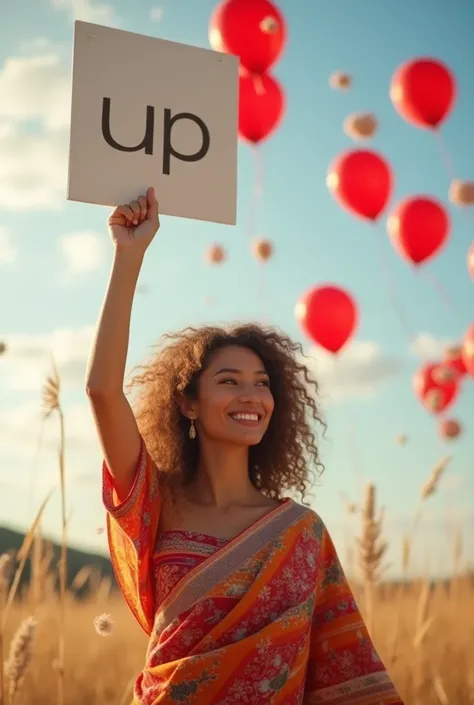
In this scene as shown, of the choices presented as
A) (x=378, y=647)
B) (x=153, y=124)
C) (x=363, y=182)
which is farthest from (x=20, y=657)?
(x=363, y=182)

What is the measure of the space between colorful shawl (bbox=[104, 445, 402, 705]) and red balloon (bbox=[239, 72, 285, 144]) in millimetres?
2697

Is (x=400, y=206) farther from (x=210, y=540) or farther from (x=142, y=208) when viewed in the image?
(x=210, y=540)

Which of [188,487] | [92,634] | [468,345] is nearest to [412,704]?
[92,634]

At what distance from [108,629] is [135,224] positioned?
0.98 metres

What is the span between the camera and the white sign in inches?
72.0

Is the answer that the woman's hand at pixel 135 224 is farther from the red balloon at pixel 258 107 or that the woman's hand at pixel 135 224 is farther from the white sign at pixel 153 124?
the red balloon at pixel 258 107

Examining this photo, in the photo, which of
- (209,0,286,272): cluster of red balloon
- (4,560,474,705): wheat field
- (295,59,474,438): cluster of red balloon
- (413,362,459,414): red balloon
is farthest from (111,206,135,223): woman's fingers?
(413,362,459,414): red balloon

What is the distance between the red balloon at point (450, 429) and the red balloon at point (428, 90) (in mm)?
1742

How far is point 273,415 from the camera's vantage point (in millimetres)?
2285

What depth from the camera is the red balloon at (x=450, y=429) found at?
15.8 feet

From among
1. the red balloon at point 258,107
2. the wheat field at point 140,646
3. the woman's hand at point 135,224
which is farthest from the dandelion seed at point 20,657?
the red balloon at point 258,107

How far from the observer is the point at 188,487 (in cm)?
203

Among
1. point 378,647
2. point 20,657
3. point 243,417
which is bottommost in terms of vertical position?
point 378,647

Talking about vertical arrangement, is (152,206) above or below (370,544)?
above
